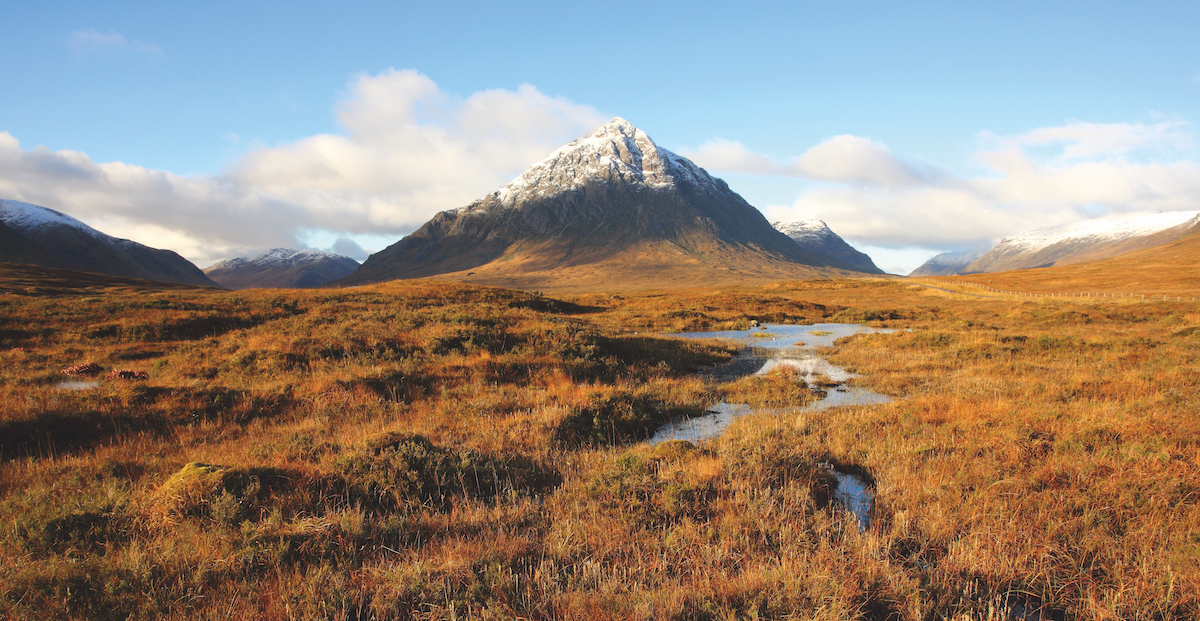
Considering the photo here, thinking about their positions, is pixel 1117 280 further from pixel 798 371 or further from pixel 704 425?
pixel 704 425

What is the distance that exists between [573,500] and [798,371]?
42.6ft

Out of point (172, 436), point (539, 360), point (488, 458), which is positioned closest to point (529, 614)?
point (488, 458)

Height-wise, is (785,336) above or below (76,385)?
below

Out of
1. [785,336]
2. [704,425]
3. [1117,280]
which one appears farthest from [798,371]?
[1117,280]

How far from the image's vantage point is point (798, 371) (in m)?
17.1

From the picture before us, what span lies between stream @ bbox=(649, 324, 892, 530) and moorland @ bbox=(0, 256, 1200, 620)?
1.10ft

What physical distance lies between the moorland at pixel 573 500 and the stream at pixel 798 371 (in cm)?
33

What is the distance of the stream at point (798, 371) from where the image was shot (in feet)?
22.7

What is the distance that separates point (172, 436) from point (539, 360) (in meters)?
9.14

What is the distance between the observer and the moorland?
4195 mm

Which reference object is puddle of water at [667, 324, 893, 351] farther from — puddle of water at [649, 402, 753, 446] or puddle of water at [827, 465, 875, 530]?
puddle of water at [827, 465, 875, 530]

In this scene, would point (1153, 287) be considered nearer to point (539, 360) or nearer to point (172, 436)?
point (539, 360)

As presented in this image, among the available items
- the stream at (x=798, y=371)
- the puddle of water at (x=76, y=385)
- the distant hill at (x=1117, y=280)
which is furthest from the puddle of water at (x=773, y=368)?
the distant hill at (x=1117, y=280)

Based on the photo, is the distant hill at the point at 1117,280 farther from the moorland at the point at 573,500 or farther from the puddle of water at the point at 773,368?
the moorland at the point at 573,500
